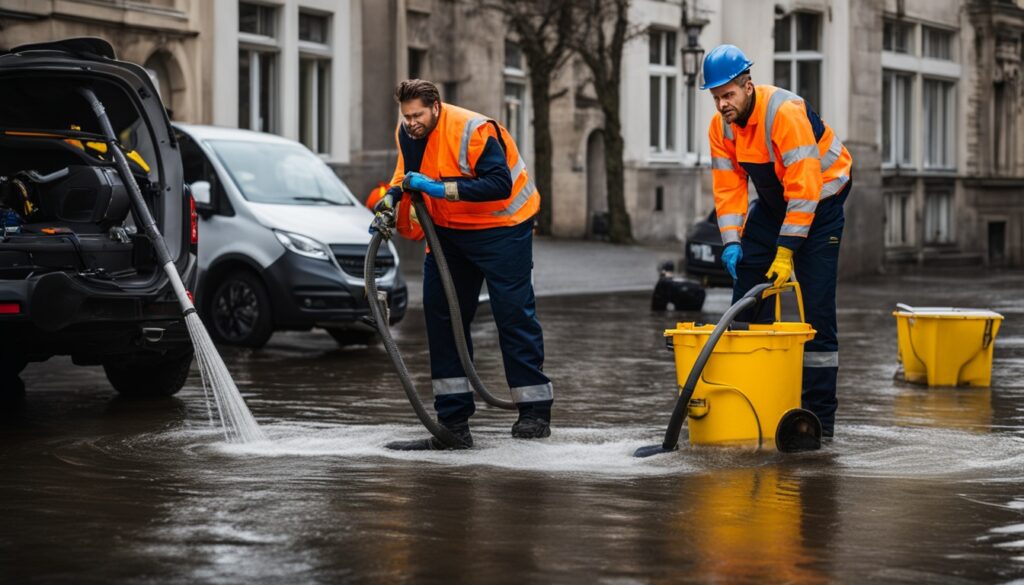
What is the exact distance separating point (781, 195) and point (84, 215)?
4004mm

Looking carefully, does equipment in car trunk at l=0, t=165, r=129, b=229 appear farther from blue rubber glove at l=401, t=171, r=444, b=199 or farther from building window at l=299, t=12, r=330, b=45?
building window at l=299, t=12, r=330, b=45

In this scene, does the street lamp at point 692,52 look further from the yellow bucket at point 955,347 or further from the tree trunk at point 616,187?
the yellow bucket at point 955,347

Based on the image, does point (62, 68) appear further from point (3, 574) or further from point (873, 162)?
point (873, 162)

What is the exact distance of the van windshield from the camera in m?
15.8

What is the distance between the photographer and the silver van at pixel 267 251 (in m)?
15.2

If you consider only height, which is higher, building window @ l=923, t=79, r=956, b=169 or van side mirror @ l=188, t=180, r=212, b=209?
building window @ l=923, t=79, r=956, b=169

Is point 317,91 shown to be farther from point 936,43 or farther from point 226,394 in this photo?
point 226,394

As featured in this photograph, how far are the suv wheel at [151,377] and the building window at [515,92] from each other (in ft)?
86.8

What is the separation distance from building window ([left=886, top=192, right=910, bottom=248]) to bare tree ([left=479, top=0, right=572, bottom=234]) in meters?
7.69

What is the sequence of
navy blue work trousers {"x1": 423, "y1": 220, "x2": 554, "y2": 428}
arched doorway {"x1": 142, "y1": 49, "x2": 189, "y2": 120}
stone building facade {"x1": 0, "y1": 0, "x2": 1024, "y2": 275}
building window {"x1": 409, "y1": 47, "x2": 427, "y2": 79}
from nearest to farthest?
navy blue work trousers {"x1": 423, "y1": 220, "x2": 554, "y2": 428}
arched doorway {"x1": 142, "y1": 49, "x2": 189, "y2": 120}
stone building facade {"x1": 0, "y1": 0, "x2": 1024, "y2": 275}
building window {"x1": 409, "y1": 47, "x2": 427, "y2": 79}

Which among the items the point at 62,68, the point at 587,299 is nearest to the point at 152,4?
the point at 587,299

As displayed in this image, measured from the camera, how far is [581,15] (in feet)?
119

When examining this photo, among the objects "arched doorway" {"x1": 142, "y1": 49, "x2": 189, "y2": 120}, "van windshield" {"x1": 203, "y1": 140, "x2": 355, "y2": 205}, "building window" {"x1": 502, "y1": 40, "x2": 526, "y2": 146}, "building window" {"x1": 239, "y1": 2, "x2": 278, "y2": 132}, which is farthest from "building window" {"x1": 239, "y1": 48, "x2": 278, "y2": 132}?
"van windshield" {"x1": 203, "y1": 140, "x2": 355, "y2": 205}

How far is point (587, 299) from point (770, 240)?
49.0 feet
